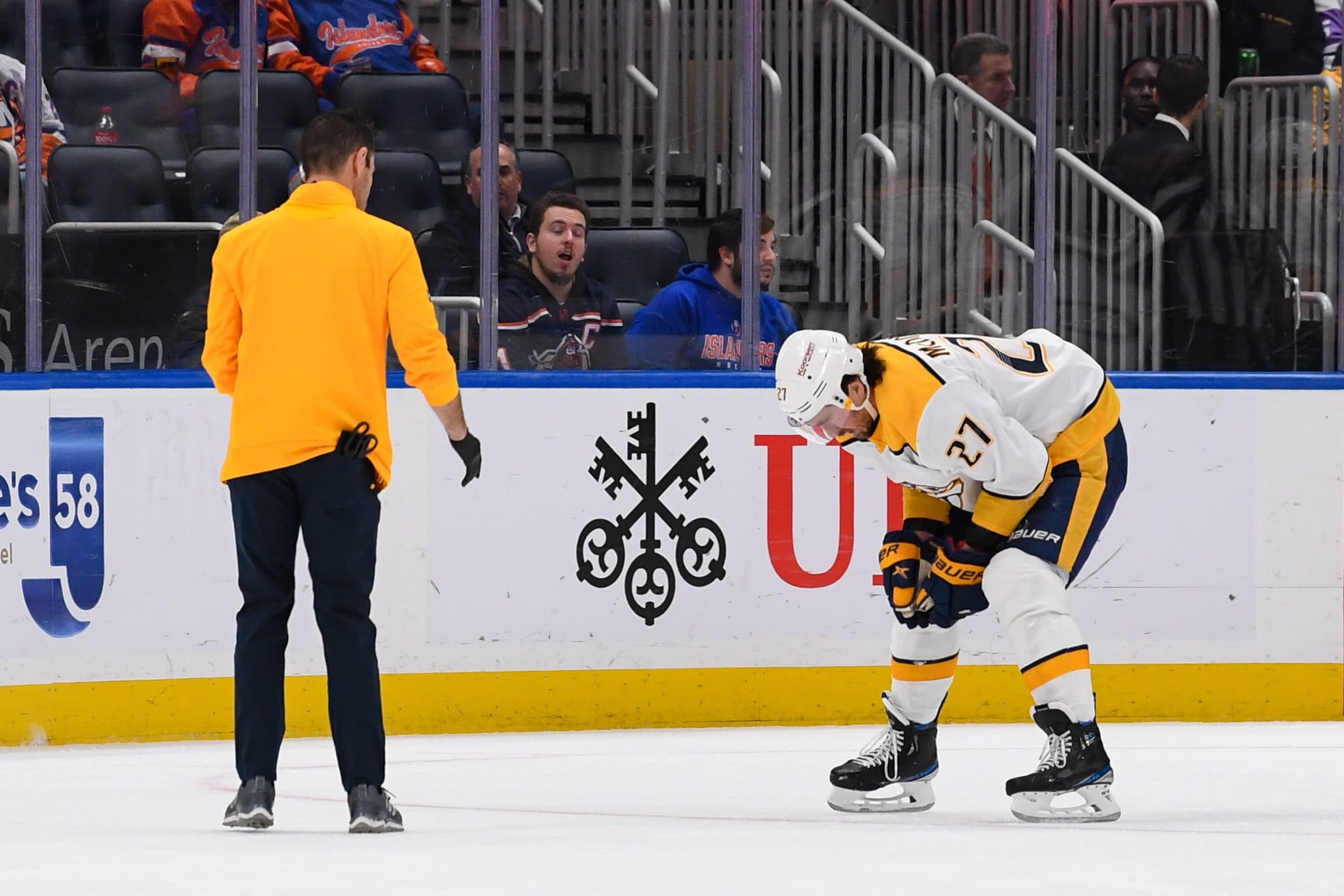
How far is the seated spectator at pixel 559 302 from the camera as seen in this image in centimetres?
579

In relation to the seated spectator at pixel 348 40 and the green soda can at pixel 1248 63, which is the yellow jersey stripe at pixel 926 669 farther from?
the green soda can at pixel 1248 63

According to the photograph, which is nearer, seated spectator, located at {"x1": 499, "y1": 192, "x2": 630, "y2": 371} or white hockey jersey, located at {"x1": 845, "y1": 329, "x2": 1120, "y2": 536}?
white hockey jersey, located at {"x1": 845, "y1": 329, "x2": 1120, "y2": 536}

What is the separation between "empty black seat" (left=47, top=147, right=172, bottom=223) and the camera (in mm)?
5562

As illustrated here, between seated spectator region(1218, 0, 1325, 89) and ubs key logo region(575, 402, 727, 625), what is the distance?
216 centimetres

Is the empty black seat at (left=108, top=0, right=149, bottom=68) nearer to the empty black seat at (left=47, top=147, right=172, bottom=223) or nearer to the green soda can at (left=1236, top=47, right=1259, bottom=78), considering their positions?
the empty black seat at (left=47, top=147, right=172, bottom=223)

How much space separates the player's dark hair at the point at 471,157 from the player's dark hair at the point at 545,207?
136 millimetres

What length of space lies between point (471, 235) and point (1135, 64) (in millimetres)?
2160

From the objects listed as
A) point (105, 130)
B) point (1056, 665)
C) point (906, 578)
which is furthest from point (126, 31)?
point (1056, 665)

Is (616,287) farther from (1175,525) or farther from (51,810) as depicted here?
(51,810)

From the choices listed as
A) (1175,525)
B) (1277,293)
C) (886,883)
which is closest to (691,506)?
(1175,525)

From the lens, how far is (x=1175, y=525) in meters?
5.81

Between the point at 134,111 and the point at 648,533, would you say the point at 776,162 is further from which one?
the point at 134,111

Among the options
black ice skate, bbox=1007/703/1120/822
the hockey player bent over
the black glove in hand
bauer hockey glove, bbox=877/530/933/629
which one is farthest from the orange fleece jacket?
black ice skate, bbox=1007/703/1120/822

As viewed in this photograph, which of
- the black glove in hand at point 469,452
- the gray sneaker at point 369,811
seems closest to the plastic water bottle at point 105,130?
the black glove in hand at point 469,452
